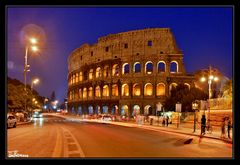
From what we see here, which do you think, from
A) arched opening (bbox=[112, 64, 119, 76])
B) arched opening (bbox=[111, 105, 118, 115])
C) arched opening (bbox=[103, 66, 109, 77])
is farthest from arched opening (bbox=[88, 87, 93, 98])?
arched opening (bbox=[112, 64, 119, 76])

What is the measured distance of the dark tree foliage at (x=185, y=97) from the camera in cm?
5349

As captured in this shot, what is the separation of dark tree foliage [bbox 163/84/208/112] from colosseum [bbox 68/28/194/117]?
31.5 ft

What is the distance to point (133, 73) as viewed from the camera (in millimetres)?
75312

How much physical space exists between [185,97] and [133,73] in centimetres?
2245

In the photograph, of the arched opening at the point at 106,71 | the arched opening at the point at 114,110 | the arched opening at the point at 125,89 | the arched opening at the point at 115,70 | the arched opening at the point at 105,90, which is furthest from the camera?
the arched opening at the point at 106,71

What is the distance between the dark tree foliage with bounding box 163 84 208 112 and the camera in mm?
53494

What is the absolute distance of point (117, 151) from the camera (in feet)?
43.5

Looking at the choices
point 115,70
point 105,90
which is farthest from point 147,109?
point 105,90

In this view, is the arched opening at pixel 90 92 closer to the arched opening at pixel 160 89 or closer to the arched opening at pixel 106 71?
the arched opening at pixel 106 71

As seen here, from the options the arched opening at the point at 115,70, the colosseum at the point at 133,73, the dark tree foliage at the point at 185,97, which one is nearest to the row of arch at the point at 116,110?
the colosseum at the point at 133,73

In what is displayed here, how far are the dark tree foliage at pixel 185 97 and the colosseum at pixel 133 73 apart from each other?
9590 millimetres
